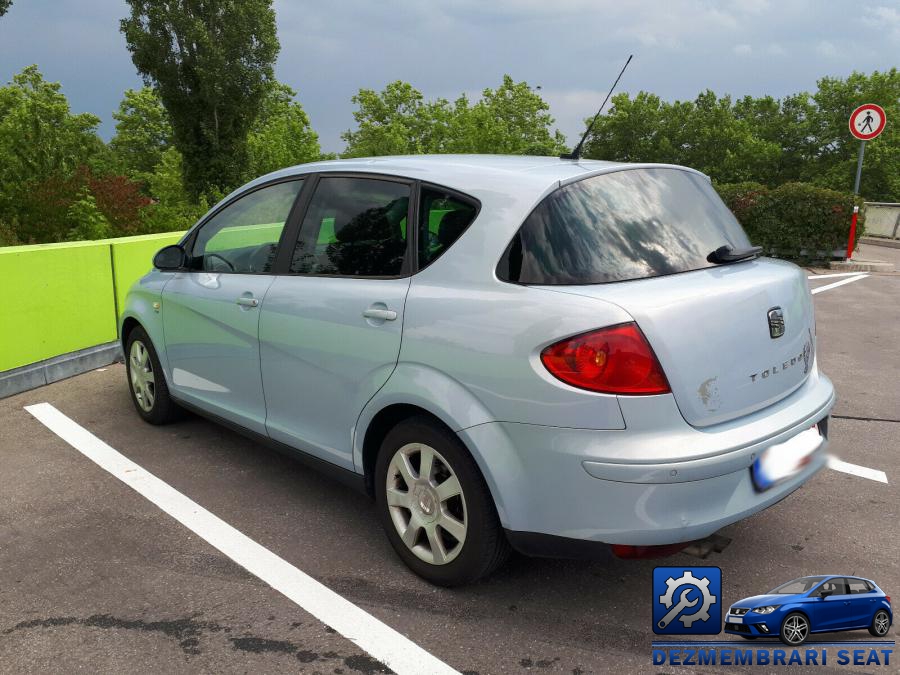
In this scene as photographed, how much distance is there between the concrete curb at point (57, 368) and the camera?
6.18 metres

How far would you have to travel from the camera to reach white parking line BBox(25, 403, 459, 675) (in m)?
2.73

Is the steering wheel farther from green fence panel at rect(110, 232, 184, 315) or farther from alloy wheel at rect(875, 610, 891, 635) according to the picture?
alloy wheel at rect(875, 610, 891, 635)

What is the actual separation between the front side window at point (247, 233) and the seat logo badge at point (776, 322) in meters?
2.30

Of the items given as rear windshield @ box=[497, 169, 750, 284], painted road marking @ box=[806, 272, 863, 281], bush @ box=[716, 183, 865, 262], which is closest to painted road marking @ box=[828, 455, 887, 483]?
rear windshield @ box=[497, 169, 750, 284]

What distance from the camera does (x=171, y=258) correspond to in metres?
4.66

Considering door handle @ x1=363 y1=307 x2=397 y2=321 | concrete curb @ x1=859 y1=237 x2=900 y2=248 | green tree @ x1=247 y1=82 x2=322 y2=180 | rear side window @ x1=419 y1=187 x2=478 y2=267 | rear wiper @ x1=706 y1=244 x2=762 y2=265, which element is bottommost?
concrete curb @ x1=859 y1=237 x2=900 y2=248

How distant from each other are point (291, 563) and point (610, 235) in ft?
6.38

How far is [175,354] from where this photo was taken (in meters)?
4.73

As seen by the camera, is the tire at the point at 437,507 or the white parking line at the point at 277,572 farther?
the tire at the point at 437,507

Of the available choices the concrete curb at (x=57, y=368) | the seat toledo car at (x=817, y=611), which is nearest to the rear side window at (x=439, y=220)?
the seat toledo car at (x=817, y=611)

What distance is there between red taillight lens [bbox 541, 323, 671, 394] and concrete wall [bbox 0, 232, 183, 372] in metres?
5.25

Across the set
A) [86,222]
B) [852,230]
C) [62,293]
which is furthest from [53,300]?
[852,230]

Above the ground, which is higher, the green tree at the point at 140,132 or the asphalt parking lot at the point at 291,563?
the green tree at the point at 140,132

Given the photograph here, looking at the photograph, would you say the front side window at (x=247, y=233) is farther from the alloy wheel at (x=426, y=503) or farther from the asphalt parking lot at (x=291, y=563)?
the alloy wheel at (x=426, y=503)
